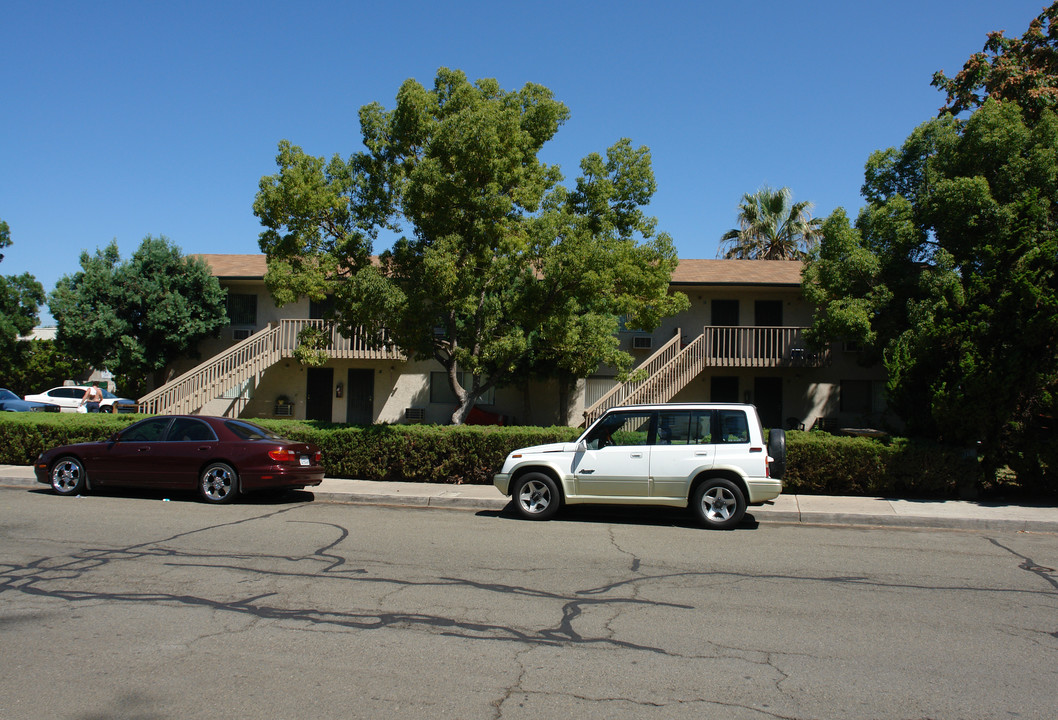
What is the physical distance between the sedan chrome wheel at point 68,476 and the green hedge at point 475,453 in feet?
10.3

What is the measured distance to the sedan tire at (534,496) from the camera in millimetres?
11102

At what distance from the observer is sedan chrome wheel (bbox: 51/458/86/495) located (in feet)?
41.9

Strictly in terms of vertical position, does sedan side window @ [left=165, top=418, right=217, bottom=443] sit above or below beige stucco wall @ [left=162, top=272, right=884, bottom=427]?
below

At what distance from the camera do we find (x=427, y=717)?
429 centimetres

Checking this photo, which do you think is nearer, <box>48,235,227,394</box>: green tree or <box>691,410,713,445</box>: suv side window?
<box>691,410,713,445</box>: suv side window

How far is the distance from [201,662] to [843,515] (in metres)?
9.46

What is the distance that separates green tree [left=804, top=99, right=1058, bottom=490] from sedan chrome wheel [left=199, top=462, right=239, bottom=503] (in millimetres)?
11828

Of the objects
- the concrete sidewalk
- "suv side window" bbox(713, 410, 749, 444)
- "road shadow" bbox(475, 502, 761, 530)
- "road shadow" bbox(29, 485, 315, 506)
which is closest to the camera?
"suv side window" bbox(713, 410, 749, 444)

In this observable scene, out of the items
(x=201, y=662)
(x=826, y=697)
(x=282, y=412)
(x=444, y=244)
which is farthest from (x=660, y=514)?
(x=282, y=412)

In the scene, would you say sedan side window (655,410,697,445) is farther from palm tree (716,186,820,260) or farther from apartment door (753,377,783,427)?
palm tree (716,186,820,260)

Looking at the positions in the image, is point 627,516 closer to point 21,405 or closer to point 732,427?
point 732,427

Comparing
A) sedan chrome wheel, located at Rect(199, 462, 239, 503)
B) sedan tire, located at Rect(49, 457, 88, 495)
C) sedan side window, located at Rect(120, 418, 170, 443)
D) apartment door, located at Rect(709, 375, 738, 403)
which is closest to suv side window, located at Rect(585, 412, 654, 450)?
sedan chrome wheel, located at Rect(199, 462, 239, 503)

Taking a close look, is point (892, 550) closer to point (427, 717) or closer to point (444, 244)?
point (427, 717)

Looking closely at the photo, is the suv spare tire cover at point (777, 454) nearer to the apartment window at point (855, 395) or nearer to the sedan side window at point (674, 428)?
the sedan side window at point (674, 428)
